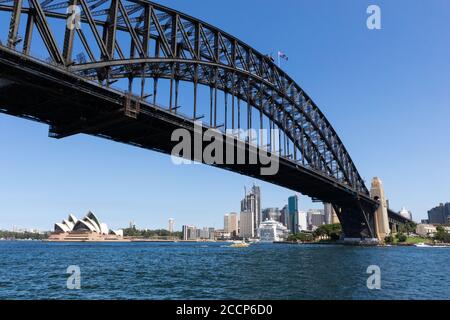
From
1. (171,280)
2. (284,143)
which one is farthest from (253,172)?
(171,280)

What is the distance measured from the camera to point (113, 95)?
37062mm

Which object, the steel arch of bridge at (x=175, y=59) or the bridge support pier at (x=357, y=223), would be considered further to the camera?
the bridge support pier at (x=357, y=223)

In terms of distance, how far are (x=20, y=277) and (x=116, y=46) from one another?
72.7 feet

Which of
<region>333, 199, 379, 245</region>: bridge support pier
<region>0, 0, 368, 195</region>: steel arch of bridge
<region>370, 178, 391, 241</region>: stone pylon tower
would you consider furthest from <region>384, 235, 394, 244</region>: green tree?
<region>0, 0, 368, 195</region>: steel arch of bridge

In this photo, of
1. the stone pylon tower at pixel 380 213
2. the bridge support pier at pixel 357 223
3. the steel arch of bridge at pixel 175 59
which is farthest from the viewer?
the stone pylon tower at pixel 380 213

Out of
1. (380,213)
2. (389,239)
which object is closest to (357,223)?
(380,213)

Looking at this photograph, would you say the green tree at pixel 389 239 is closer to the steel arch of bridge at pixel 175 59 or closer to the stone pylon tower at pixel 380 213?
the stone pylon tower at pixel 380 213

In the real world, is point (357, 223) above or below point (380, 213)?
below

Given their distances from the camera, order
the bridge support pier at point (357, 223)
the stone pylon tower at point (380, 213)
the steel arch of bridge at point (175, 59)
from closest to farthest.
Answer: the steel arch of bridge at point (175, 59), the bridge support pier at point (357, 223), the stone pylon tower at point (380, 213)

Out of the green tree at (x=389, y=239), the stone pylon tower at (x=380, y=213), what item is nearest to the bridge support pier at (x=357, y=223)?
the stone pylon tower at (x=380, y=213)

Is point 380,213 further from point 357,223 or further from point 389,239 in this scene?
point 357,223

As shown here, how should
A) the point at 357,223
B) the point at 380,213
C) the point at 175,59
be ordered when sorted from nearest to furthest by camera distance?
1. the point at 175,59
2. the point at 357,223
3. the point at 380,213

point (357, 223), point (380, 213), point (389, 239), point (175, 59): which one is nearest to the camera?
point (175, 59)
